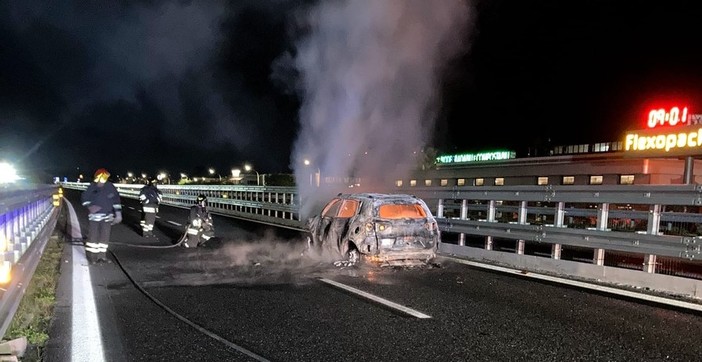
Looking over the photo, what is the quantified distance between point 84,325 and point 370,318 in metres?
2.85

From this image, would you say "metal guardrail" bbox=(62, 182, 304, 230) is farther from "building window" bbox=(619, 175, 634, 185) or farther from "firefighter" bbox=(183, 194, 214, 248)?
"building window" bbox=(619, 175, 634, 185)

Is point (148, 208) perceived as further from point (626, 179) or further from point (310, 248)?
point (626, 179)

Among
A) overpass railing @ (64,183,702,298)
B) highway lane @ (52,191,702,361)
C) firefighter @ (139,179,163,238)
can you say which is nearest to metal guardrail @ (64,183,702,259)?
overpass railing @ (64,183,702,298)

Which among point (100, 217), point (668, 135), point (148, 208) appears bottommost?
point (148, 208)

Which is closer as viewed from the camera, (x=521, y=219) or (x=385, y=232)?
(x=385, y=232)

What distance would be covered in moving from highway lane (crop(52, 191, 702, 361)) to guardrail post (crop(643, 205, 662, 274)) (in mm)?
1145

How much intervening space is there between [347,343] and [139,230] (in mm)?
12395

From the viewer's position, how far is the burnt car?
812 centimetres

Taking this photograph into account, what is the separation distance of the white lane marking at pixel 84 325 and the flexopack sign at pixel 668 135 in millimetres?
16548

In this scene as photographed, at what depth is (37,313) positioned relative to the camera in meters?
5.35

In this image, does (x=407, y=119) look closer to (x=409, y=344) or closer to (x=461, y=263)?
(x=461, y=263)

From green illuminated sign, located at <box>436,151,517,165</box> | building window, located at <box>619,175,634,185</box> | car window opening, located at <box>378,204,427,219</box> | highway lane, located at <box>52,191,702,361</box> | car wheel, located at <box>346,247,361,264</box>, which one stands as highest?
green illuminated sign, located at <box>436,151,517,165</box>

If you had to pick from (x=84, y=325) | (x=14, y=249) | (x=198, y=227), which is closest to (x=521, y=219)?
(x=84, y=325)

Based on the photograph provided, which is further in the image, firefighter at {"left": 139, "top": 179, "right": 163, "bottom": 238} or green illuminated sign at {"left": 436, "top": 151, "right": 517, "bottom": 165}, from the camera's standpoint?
green illuminated sign at {"left": 436, "top": 151, "right": 517, "bottom": 165}
